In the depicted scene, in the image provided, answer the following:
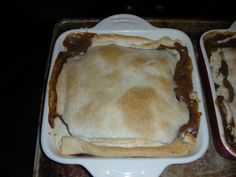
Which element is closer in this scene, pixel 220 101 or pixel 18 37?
pixel 220 101

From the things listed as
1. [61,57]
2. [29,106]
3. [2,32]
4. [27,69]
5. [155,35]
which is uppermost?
Result: [155,35]

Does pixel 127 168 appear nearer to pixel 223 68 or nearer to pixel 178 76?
pixel 178 76

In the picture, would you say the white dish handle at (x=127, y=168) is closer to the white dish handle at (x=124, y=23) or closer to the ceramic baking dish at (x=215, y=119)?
the ceramic baking dish at (x=215, y=119)

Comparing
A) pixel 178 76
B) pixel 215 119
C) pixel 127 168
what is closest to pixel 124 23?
pixel 178 76

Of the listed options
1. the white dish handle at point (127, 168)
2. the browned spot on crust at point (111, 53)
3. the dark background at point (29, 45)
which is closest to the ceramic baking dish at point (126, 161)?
the white dish handle at point (127, 168)

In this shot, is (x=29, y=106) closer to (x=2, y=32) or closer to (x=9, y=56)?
(x=9, y=56)

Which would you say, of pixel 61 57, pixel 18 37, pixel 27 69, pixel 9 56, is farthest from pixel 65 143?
pixel 18 37

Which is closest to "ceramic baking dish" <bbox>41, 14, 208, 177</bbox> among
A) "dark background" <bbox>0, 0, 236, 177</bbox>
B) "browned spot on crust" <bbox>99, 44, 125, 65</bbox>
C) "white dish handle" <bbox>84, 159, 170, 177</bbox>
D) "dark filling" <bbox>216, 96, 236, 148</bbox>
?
"white dish handle" <bbox>84, 159, 170, 177</bbox>

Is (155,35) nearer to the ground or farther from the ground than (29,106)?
farther from the ground
